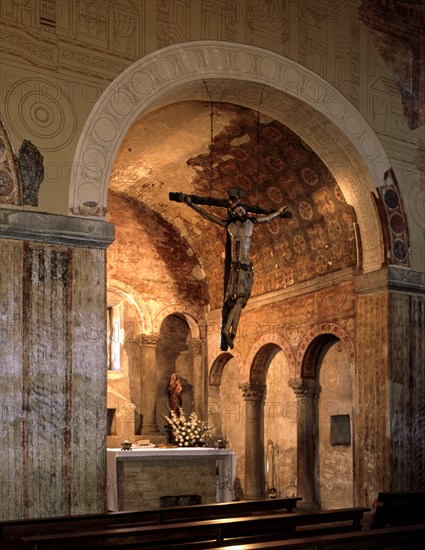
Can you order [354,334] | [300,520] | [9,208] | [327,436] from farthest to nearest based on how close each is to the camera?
1. [327,436]
2. [354,334]
3. [9,208]
4. [300,520]

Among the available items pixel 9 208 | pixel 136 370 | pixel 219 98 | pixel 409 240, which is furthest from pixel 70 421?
pixel 136 370

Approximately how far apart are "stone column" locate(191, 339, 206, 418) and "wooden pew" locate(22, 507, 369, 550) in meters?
9.61

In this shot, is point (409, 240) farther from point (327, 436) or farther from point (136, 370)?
point (136, 370)

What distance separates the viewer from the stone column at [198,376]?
1722 centimetres

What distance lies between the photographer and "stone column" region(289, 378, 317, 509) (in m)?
14.5

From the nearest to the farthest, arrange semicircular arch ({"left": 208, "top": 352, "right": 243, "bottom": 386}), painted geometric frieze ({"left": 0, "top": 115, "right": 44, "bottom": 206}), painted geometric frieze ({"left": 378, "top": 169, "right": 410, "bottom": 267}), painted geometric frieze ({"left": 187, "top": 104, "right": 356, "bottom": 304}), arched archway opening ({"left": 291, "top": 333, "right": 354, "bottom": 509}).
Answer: painted geometric frieze ({"left": 0, "top": 115, "right": 44, "bottom": 206}) → painted geometric frieze ({"left": 378, "top": 169, "right": 410, "bottom": 267}) → painted geometric frieze ({"left": 187, "top": 104, "right": 356, "bottom": 304}) → arched archway opening ({"left": 291, "top": 333, "right": 354, "bottom": 509}) → semicircular arch ({"left": 208, "top": 352, "right": 243, "bottom": 386})

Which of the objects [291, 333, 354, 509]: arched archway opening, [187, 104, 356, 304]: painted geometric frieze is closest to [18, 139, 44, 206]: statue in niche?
[187, 104, 356, 304]: painted geometric frieze

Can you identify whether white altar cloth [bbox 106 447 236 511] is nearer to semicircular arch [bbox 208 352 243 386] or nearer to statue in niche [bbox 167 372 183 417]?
statue in niche [bbox 167 372 183 417]

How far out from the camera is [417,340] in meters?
11.9

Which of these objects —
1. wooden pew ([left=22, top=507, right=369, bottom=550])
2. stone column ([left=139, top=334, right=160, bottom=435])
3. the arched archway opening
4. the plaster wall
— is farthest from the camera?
stone column ([left=139, top=334, right=160, bottom=435])

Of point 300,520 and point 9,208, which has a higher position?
point 9,208

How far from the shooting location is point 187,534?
21.8 ft

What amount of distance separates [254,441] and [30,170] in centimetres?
886

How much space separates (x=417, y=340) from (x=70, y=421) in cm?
562
